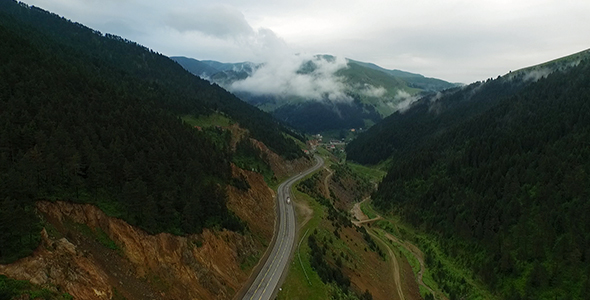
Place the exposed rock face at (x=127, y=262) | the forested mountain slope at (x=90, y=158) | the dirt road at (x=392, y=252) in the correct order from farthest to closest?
the dirt road at (x=392, y=252)
the forested mountain slope at (x=90, y=158)
the exposed rock face at (x=127, y=262)

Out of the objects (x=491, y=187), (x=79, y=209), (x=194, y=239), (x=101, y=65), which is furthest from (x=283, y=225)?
(x=101, y=65)

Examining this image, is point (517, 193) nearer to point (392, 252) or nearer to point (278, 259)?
point (392, 252)

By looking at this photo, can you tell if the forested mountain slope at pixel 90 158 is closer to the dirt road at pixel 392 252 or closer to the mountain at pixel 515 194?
the dirt road at pixel 392 252

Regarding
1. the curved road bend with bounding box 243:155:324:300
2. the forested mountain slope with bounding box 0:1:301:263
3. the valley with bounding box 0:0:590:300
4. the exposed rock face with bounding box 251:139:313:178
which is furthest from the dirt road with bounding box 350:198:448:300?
the forested mountain slope with bounding box 0:1:301:263

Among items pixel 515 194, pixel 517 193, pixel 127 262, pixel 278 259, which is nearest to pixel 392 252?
pixel 515 194

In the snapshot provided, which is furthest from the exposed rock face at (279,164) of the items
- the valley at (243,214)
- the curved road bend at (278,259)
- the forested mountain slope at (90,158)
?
the forested mountain slope at (90,158)

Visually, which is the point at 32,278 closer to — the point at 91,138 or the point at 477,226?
the point at 91,138
